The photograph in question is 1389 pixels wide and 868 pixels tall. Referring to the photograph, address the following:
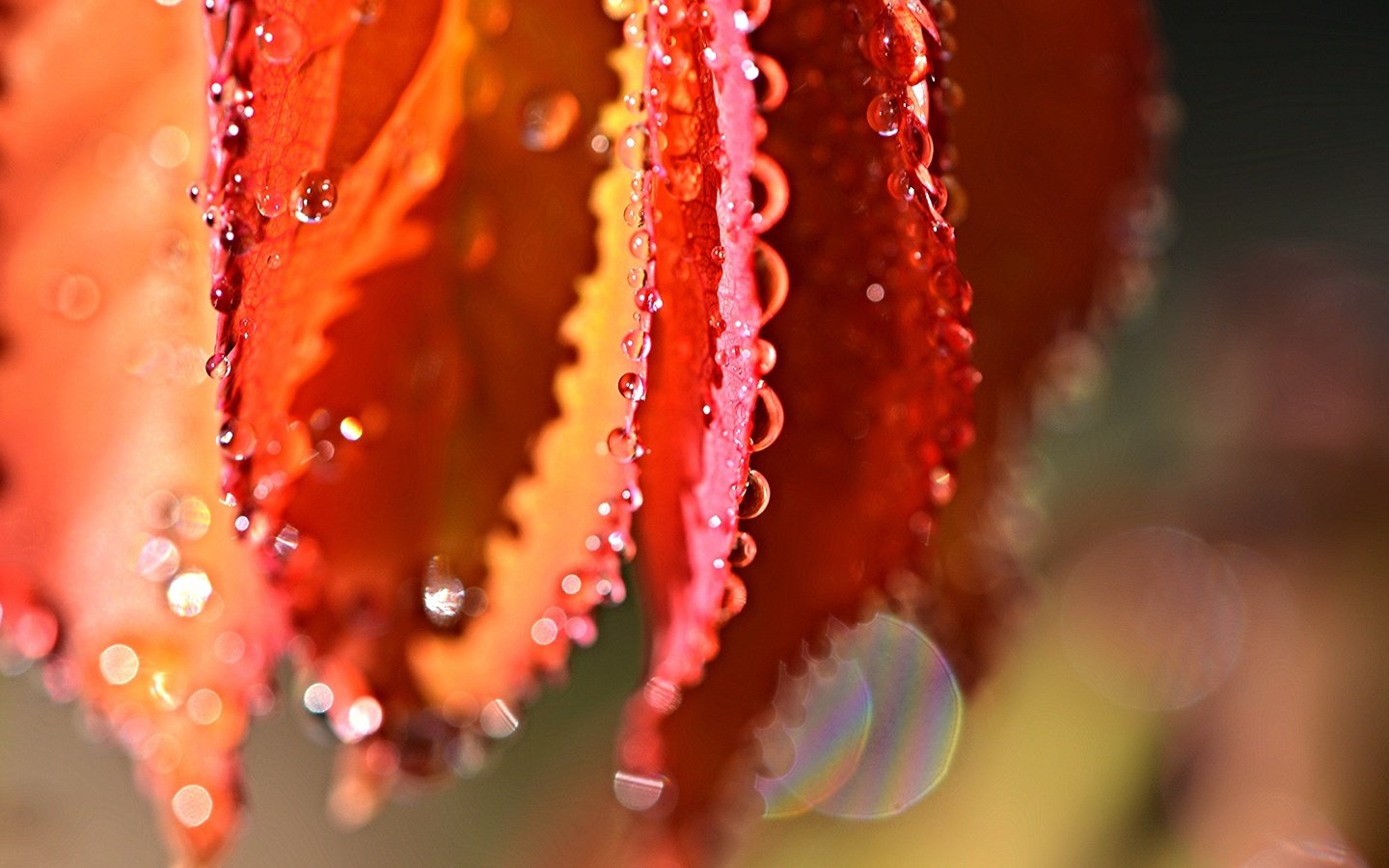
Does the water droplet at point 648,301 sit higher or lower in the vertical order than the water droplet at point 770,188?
lower

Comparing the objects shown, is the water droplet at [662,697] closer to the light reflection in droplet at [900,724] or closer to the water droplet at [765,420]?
the water droplet at [765,420]

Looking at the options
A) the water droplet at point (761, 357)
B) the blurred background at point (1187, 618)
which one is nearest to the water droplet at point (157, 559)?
the water droplet at point (761, 357)

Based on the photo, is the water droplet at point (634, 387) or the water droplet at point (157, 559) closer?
the water droplet at point (634, 387)

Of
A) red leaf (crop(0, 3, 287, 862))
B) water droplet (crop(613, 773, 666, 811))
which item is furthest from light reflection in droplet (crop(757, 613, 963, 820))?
red leaf (crop(0, 3, 287, 862))

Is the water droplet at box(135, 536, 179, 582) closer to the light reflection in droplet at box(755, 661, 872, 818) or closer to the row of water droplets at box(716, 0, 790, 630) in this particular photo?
the row of water droplets at box(716, 0, 790, 630)

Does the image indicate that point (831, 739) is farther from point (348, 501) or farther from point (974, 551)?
point (348, 501)

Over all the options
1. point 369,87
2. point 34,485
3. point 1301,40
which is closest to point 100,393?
point 34,485

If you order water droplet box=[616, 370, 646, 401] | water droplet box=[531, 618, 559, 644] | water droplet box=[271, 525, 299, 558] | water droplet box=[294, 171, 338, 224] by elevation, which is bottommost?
water droplet box=[531, 618, 559, 644]
